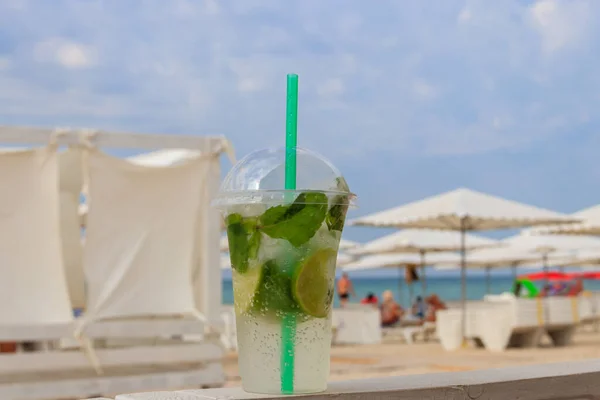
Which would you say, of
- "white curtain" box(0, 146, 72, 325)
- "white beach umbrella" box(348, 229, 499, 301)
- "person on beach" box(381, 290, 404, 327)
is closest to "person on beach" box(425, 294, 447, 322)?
"person on beach" box(381, 290, 404, 327)

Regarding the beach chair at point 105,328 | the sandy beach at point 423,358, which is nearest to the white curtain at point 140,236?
the beach chair at point 105,328

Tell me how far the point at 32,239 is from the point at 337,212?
210 inches

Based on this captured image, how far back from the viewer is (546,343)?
12.9 meters

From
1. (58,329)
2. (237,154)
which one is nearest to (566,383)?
(58,329)

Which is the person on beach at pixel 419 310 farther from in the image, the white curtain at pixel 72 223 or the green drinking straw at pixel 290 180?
the green drinking straw at pixel 290 180

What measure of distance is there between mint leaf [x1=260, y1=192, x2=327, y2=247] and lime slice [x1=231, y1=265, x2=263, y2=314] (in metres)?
0.08

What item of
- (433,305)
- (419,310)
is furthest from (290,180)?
(419,310)

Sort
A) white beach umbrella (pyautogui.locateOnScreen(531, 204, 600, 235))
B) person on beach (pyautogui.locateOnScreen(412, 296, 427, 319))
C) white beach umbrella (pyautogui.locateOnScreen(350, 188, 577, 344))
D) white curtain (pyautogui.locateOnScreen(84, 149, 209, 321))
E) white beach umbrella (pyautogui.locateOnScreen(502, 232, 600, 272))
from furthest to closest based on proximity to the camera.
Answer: white beach umbrella (pyautogui.locateOnScreen(502, 232, 600, 272)) < person on beach (pyautogui.locateOnScreen(412, 296, 427, 319)) < white beach umbrella (pyautogui.locateOnScreen(531, 204, 600, 235)) < white beach umbrella (pyautogui.locateOnScreen(350, 188, 577, 344)) < white curtain (pyautogui.locateOnScreen(84, 149, 209, 321))

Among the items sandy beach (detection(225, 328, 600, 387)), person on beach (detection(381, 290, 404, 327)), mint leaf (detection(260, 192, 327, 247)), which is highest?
mint leaf (detection(260, 192, 327, 247))

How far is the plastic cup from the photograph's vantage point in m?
1.78

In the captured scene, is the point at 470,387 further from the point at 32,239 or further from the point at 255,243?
the point at 32,239

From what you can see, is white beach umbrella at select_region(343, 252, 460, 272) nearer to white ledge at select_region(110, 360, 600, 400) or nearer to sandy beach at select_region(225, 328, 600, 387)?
sandy beach at select_region(225, 328, 600, 387)

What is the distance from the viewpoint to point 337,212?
6.06ft

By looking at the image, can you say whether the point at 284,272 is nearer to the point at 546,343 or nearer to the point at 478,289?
the point at 546,343
